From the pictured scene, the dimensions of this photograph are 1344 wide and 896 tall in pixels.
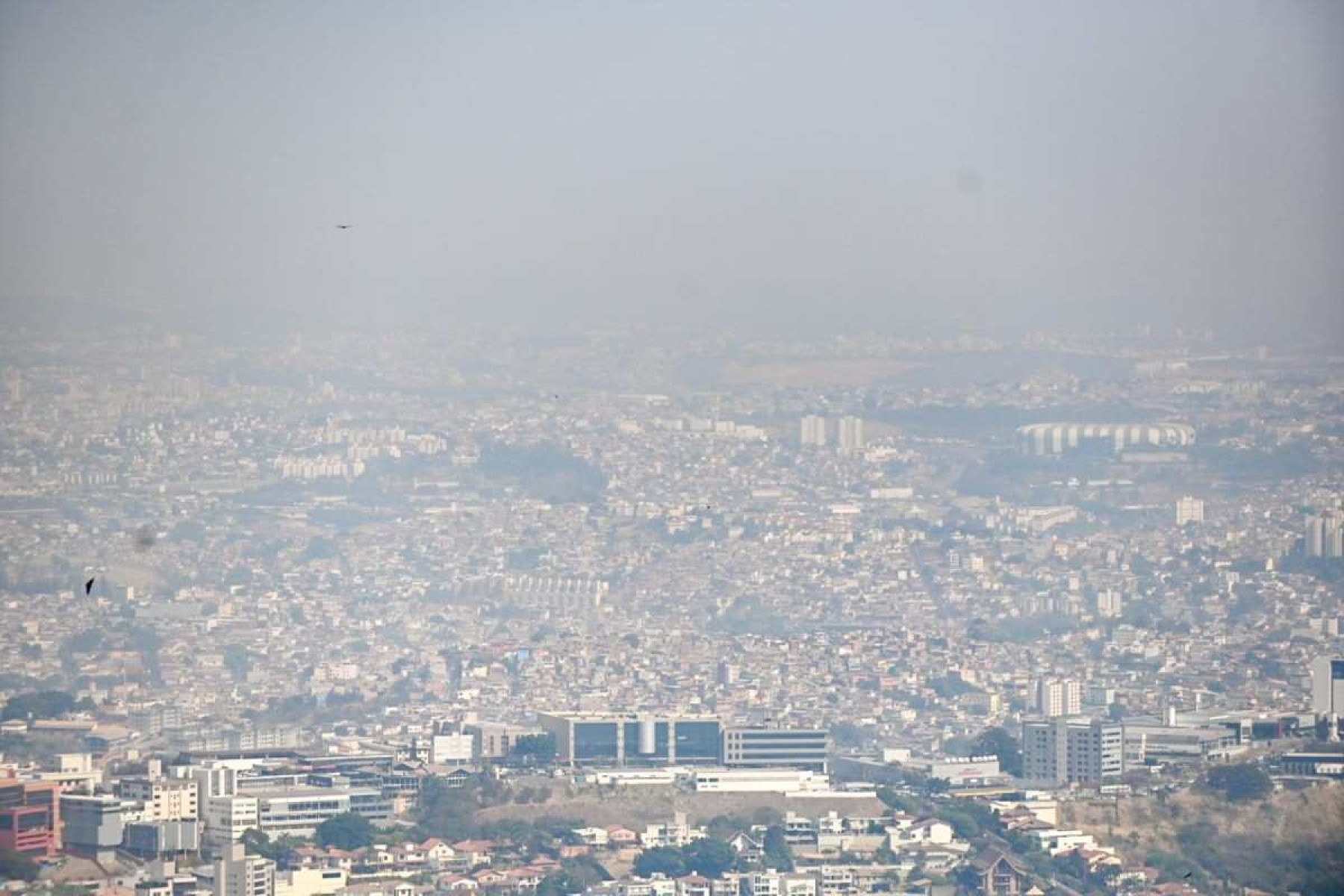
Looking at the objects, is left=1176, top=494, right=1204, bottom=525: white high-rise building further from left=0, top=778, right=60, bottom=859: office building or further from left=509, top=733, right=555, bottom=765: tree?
left=0, top=778, right=60, bottom=859: office building

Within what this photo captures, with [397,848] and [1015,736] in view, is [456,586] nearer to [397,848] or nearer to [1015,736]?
[1015,736]

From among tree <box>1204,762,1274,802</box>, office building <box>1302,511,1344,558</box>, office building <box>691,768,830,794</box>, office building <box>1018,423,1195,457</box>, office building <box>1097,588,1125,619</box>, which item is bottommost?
office building <box>691,768,830,794</box>

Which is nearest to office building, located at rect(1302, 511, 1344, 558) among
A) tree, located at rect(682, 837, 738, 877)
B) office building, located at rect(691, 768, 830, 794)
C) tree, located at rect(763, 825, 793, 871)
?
office building, located at rect(691, 768, 830, 794)

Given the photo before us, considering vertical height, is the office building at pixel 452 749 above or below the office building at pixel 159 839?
above

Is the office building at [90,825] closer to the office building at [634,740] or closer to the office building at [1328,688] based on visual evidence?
the office building at [634,740]

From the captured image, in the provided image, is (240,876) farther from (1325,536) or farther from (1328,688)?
(1325,536)

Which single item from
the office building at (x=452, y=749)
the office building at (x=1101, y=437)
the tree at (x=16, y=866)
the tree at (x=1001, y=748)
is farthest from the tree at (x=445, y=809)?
the office building at (x=1101, y=437)
